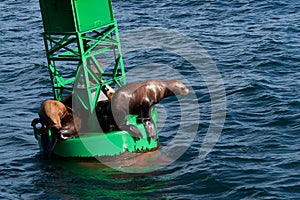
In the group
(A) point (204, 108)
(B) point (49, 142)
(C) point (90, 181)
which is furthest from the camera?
(A) point (204, 108)

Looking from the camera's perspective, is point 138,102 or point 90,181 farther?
point 138,102

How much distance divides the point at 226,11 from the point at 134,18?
4.55 metres

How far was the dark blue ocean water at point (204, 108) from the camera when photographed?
1551 centimetres

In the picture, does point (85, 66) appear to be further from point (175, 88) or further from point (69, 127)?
point (175, 88)

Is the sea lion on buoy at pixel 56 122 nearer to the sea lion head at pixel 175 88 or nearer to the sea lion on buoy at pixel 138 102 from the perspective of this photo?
the sea lion on buoy at pixel 138 102

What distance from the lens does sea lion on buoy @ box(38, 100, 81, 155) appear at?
54.5 feet

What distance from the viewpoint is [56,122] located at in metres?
16.6

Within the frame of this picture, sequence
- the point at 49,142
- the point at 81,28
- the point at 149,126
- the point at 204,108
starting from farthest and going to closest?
the point at 204,108 < the point at 49,142 < the point at 149,126 < the point at 81,28

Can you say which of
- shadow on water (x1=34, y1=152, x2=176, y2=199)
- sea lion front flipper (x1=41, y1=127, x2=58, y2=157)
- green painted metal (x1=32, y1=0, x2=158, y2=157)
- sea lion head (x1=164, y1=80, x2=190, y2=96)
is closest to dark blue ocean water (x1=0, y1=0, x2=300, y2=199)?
shadow on water (x1=34, y1=152, x2=176, y2=199)

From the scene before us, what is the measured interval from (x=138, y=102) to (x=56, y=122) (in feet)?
6.79

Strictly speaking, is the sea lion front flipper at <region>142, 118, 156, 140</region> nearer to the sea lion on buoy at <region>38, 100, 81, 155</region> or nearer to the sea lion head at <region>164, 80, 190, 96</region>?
the sea lion head at <region>164, 80, 190, 96</region>

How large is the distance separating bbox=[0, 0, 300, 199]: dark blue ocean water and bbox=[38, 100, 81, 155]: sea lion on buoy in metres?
0.63

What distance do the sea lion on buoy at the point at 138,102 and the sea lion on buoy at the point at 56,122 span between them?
1.17 m

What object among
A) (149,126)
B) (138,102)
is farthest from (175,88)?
(149,126)
